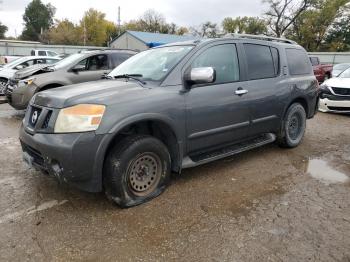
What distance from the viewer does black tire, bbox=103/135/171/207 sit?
3.34 metres

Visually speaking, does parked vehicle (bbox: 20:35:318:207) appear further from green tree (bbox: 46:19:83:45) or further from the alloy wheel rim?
green tree (bbox: 46:19:83:45)

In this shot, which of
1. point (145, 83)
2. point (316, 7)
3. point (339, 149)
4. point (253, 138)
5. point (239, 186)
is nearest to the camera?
point (145, 83)

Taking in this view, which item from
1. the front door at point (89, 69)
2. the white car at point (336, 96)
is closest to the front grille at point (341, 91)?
the white car at point (336, 96)

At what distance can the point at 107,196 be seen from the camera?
3.49m

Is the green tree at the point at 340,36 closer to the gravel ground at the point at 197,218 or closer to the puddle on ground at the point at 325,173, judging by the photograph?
the puddle on ground at the point at 325,173

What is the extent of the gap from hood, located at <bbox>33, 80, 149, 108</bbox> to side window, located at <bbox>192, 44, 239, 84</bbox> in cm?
91

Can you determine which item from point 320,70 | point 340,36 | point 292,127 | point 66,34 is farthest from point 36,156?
point 66,34

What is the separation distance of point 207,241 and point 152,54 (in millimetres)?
2680

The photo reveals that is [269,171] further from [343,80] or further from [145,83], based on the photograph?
[343,80]

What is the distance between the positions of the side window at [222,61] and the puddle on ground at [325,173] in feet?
5.59

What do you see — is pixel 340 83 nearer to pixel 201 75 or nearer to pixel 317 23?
pixel 201 75

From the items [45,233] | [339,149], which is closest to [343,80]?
[339,149]

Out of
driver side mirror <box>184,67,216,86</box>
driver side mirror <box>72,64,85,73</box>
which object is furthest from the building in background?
driver side mirror <box>184,67,216,86</box>

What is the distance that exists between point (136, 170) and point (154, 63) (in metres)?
1.47
